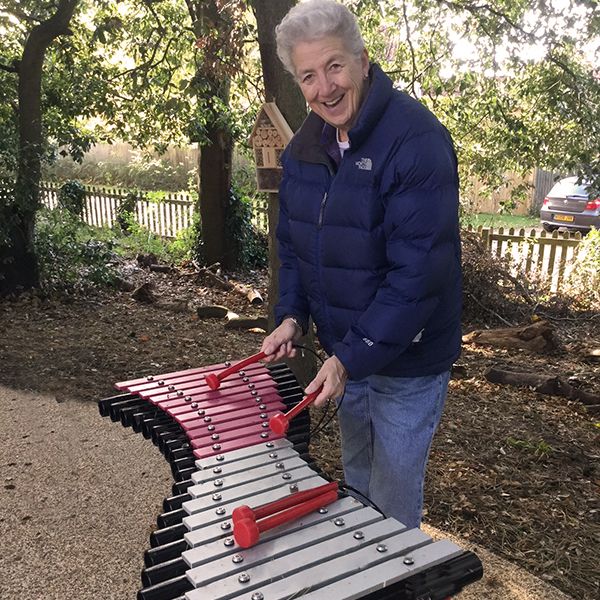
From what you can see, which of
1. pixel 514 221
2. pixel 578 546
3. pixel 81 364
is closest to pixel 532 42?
pixel 578 546

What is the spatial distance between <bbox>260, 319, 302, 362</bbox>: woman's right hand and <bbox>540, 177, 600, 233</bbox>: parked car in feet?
46.4

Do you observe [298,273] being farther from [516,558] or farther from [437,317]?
[516,558]

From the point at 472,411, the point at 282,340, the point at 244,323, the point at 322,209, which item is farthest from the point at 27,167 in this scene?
the point at 322,209

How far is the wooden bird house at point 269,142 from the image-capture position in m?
4.48

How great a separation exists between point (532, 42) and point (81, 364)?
539 centimetres

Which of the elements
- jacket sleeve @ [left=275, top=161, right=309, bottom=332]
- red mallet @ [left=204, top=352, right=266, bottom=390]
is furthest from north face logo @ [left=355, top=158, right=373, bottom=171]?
red mallet @ [left=204, top=352, right=266, bottom=390]

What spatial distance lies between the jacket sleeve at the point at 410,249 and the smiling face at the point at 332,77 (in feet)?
0.90

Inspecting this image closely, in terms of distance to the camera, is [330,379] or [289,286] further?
[289,286]

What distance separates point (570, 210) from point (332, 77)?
49.3ft

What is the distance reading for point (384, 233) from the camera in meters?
2.02

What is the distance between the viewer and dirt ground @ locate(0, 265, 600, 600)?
11.2 feet

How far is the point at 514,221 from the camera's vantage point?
19.9 m

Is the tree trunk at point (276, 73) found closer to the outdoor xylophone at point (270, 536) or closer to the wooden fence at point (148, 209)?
→ the outdoor xylophone at point (270, 536)

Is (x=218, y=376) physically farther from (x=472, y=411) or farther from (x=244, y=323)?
(x=244, y=323)
